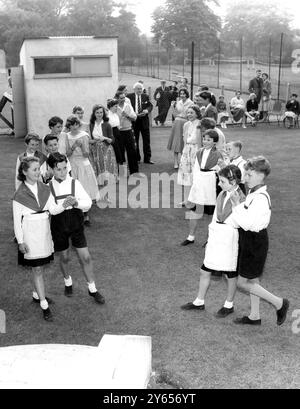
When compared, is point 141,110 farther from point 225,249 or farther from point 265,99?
point 265,99

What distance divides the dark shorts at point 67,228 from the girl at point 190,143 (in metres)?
3.88

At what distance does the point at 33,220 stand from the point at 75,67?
12.2 m

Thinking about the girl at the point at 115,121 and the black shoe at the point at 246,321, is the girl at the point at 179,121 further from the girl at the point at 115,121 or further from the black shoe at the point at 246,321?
the black shoe at the point at 246,321

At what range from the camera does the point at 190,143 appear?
9.41m

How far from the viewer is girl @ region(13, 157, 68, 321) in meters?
5.36

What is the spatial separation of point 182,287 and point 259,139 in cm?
1108

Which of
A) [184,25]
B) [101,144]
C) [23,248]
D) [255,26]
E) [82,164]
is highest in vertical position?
[255,26]

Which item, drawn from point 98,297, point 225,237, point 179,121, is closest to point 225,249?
point 225,237

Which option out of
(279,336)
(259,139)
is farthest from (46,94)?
(279,336)

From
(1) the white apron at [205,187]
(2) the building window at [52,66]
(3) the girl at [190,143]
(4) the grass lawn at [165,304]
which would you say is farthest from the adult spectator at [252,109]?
(1) the white apron at [205,187]

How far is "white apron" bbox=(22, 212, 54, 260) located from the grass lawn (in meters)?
0.66

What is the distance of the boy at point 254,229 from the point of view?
4.95 metres

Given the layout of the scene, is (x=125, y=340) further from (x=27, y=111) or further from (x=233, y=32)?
(x=233, y=32)
